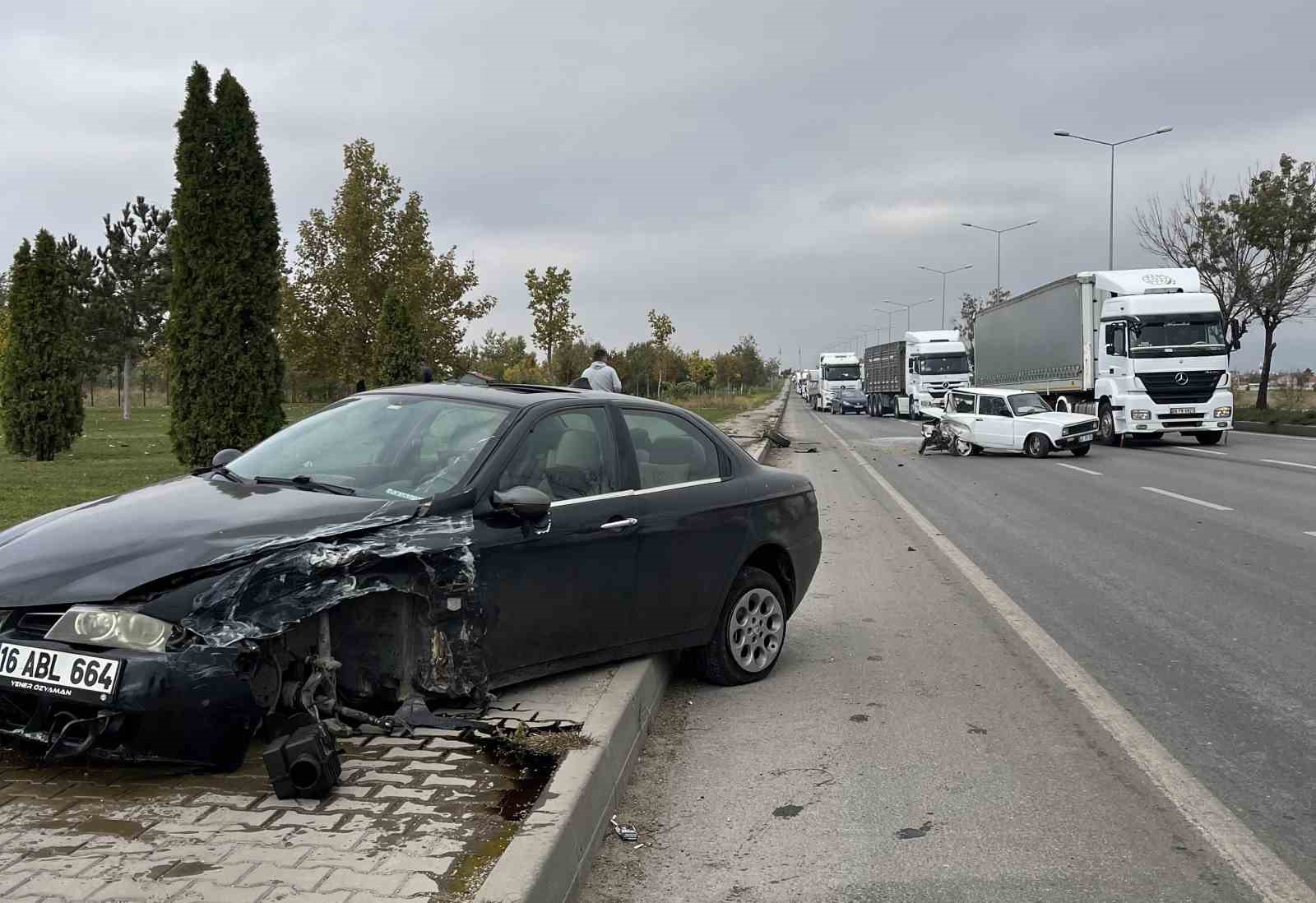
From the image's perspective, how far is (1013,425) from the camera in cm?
2461

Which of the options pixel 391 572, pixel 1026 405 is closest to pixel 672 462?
pixel 391 572

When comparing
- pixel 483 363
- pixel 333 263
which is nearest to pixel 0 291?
pixel 483 363

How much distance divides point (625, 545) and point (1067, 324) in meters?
26.7

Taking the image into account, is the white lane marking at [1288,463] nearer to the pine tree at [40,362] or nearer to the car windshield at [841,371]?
the pine tree at [40,362]

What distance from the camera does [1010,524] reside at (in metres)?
12.9

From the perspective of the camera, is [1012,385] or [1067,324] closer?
[1067,324]

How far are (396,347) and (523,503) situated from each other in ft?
62.9

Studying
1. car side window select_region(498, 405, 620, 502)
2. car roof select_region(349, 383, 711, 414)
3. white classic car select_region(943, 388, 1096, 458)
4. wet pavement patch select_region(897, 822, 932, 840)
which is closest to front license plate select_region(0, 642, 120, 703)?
car side window select_region(498, 405, 620, 502)

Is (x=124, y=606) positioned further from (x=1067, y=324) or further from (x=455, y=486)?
(x=1067, y=324)

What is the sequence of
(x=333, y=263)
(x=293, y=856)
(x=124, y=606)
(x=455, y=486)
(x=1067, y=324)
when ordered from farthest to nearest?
(x=333, y=263) < (x=1067, y=324) < (x=455, y=486) < (x=124, y=606) < (x=293, y=856)

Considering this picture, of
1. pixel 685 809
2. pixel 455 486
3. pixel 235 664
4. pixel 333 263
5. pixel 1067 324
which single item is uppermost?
pixel 333 263

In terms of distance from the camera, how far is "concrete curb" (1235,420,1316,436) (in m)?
33.4

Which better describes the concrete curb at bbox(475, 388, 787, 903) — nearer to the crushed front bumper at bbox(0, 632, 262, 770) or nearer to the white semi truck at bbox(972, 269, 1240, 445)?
the crushed front bumper at bbox(0, 632, 262, 770)

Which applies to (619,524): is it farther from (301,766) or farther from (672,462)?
(301,766)
